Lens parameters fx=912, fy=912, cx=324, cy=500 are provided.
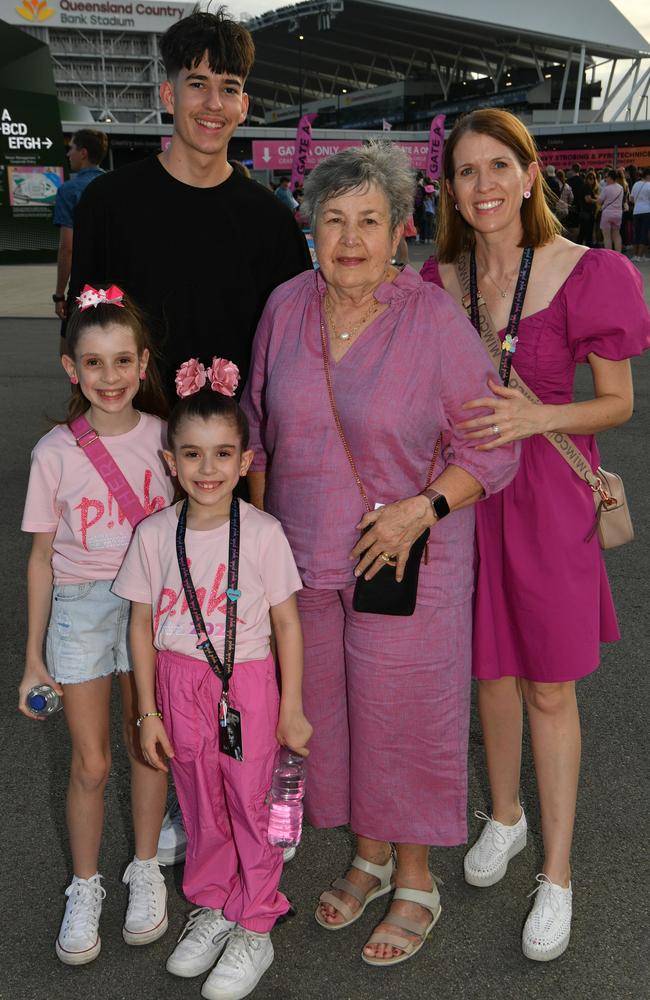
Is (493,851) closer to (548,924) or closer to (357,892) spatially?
(548,924)

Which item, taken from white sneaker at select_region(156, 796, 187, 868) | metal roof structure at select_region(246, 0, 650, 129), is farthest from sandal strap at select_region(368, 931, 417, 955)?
metal roof structure at select_region(246, 0, 650, 129)

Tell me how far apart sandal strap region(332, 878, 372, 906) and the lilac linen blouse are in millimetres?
882

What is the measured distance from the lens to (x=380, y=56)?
8012 cm

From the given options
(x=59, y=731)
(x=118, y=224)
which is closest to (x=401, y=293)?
(x=118, y=224)

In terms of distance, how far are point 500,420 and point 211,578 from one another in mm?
809

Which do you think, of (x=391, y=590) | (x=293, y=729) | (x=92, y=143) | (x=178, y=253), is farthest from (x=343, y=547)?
(x=92, y=143)

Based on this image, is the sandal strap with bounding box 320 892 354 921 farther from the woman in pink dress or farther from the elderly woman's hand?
the elderly woman's hand

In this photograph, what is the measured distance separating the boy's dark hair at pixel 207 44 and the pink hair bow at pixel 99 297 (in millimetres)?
768

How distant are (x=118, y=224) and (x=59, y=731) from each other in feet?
6.35

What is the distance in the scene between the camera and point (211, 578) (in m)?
2.27

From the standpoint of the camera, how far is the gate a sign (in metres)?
24.2

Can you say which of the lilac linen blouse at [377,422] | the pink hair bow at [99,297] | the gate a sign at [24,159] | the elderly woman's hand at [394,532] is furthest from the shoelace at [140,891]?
the gate a sign at [24,159]

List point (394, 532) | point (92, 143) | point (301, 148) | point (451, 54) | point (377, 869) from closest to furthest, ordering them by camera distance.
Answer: point (394, 532)
point (377, 869)
point (92, 143)
point (301, 148)
point (451, 54)

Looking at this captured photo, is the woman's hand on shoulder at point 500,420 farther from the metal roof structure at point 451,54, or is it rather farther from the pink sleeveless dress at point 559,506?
the metal roof structure at point 451,54
